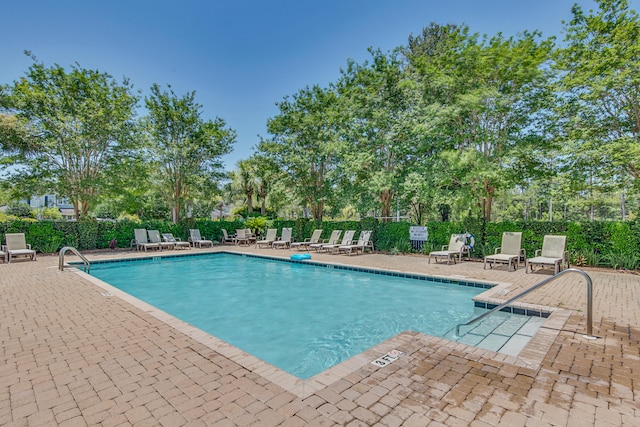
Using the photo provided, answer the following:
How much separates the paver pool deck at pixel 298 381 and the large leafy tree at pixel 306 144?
14.0m

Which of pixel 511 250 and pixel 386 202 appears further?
pixel 386 202

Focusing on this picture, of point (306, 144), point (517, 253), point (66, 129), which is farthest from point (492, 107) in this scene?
point (66, 129)

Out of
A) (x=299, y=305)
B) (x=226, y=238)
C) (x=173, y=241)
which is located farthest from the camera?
(x=226, y=238)

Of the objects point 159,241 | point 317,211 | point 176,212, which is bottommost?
point 159,241

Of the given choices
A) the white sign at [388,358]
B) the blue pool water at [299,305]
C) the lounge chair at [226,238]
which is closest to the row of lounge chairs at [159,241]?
the lounge chair at [226,238]

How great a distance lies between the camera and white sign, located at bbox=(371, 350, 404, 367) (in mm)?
3326

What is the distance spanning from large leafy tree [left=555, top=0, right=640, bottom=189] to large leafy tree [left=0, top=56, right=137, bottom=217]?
18.9 meters

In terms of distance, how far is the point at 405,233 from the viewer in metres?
14.3

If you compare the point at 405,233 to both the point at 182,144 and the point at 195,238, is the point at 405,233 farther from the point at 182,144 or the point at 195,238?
the point at 182,144

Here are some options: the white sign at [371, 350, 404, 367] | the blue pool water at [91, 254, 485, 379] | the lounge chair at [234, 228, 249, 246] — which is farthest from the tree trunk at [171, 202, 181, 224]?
the white sign at [371, 350, 404, 367]

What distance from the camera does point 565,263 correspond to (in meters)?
9.71

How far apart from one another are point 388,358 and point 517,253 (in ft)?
28.5

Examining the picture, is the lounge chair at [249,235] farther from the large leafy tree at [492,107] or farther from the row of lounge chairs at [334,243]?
the large leafy tree at [492,107]

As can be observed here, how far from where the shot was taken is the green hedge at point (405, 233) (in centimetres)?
944
